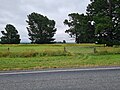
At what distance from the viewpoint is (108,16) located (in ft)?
145

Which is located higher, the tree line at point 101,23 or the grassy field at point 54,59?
the tree line at point 101,23

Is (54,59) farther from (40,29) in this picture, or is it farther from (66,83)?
(40,29)

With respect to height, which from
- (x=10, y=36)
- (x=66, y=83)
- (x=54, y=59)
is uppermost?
(x=10, y=36)

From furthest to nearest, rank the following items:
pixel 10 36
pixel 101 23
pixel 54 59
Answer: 1. pixel 10 36
2. pixel 101 23
3. pixel 54 59

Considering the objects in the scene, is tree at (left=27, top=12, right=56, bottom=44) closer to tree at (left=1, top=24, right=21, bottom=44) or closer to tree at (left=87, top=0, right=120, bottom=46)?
tree at (left=1, top=24, right=21, bottom=44)

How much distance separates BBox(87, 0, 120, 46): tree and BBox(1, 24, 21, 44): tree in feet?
209

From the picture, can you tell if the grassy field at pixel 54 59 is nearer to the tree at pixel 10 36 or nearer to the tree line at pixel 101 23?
the tree line at pixel 101 23

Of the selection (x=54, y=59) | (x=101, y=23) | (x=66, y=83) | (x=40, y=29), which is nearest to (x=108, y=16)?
(x=101, y=23)

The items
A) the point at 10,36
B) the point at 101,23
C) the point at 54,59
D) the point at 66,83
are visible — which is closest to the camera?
the point at 66,83

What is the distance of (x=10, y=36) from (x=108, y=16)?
231 ft

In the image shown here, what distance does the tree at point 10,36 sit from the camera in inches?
4176

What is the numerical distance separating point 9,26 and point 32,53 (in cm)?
8975

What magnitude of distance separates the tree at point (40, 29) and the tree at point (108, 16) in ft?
197

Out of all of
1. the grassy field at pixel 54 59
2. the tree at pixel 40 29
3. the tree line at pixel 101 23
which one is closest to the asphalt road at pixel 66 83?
the grassy field at pixel 54 59
